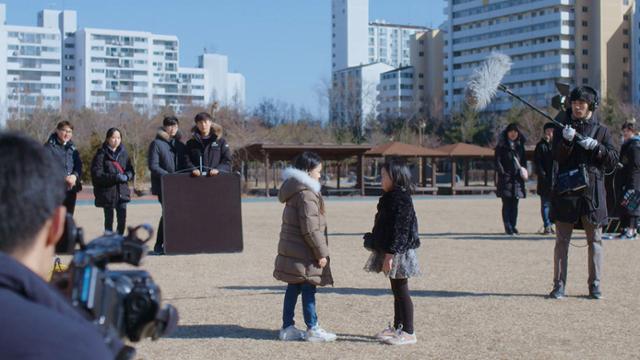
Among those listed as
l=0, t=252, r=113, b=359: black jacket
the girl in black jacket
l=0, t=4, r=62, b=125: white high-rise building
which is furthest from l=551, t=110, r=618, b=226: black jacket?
l=0, t=4, r=62, b=125: white high-rise building

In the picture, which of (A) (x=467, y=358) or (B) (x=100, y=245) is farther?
(A) (x=467, y=358)

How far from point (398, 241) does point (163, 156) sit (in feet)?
20.1

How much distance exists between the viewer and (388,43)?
180375 millimetres

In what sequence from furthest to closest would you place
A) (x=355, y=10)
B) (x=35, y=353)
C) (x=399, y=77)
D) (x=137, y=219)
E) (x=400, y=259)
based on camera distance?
1. (x=355, y=10)
2. (x=399, y=77)
3. (x=137, y=219)
4. (x=400, y=259)
5. (x=35, y=353)

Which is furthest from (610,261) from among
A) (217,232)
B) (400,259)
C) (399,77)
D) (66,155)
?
(399,77)

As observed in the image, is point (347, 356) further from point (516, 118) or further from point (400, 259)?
point (516, 118)

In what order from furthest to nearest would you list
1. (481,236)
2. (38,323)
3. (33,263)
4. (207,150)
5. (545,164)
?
1. (481,236)
2. (545,164)
3. (207,150)
4. (33,263)
5. (38,323)

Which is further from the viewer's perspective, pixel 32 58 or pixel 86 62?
pixel 86 62

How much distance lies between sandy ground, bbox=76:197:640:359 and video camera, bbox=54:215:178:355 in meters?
3.65

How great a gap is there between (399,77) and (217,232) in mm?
120060

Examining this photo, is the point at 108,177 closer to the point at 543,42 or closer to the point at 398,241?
the point at 398,241

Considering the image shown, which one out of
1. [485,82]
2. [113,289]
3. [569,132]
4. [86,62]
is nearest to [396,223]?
[569,132]

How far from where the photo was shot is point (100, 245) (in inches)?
82.6

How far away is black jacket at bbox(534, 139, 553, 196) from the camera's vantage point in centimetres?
1341
